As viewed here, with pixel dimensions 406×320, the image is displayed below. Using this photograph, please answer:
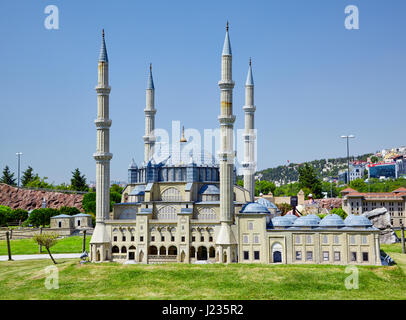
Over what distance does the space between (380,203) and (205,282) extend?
54.9 meters

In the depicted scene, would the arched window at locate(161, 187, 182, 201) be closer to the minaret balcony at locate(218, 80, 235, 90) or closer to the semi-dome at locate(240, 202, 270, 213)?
the semi-dome at locate(240, 202, 270, 213)

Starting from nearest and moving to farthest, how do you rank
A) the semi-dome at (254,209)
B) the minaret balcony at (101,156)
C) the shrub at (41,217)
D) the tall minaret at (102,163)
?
the semi-dome at (254,209) → the tall minaret at (102,163) → the minaret balcony at (101,156) → the shrub at (41,217)

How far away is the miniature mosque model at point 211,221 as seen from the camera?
51.6 metres

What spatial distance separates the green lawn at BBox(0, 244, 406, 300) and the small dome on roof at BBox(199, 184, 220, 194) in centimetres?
1191

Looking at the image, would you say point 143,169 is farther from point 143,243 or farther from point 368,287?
point 368,287

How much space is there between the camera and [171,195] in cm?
6197

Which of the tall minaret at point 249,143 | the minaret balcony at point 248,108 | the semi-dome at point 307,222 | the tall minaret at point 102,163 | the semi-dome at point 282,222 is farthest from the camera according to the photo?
the minaret balcony at point 248,108

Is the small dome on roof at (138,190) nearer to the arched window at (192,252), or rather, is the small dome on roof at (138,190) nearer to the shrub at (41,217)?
the arched window at (192,252)

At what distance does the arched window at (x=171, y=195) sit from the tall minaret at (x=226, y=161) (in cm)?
899

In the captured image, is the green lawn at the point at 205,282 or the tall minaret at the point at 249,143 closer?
the green lawn at the point at 205,282

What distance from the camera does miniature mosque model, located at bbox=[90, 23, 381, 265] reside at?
5159cm

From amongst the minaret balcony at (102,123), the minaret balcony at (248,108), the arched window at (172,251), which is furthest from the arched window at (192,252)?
the minaret balcony at (248,108)

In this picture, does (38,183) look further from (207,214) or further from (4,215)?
(207,214)

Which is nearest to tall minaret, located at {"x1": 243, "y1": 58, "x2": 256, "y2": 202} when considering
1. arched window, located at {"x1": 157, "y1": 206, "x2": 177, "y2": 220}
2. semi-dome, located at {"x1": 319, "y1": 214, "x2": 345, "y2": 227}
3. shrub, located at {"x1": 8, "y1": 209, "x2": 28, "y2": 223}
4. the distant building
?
arched window, located at {"x1": 157, "y1": 206, "x2": 177, "y2": 220}
